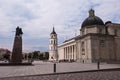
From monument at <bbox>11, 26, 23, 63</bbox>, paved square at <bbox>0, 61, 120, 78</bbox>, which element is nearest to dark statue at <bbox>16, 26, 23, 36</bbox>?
monument at <bbox>11, 26, 23, 63</bbox>

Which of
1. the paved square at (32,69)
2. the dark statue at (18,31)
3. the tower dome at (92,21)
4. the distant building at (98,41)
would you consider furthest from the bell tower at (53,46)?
the paved square at (32,69)

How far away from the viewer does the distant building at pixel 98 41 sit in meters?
57.0

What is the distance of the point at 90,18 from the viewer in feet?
211

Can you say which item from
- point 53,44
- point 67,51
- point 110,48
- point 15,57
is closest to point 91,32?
point 110,48

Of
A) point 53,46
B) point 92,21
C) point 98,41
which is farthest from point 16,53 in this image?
point 53,46

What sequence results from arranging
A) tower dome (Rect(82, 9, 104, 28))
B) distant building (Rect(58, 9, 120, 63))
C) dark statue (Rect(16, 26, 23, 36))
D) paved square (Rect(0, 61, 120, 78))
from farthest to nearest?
1. tower dome (Rect(82, 9, 104, 28))
2. distant building (Rect(58, 9, 120, 63))
3. dark statue (Rect(16, 26, 23, 36))
4. paved square (Rect(0, 61, 120, 78))

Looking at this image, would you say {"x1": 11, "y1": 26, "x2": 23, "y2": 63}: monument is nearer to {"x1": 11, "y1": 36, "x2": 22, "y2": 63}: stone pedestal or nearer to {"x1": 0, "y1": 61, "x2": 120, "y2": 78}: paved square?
{"x1": 11, "y1": 36, "x2": 22, "y2": 63}: stone pedestal

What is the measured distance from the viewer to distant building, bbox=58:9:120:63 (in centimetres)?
5700

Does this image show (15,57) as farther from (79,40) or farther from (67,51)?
(67,51)

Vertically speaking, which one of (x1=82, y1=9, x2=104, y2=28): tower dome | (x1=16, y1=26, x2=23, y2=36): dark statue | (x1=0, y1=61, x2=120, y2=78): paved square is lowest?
(x1=0, y1=61, x2=120, y2=78): paved square

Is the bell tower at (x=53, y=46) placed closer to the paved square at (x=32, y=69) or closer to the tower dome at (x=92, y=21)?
the tower dome at (x=92, y=21)

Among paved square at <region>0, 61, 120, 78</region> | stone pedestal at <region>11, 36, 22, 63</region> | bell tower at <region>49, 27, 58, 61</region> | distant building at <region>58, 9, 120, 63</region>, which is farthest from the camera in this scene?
bell tower at <region>49, 27, 58, 61</region>

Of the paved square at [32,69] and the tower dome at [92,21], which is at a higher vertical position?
the tower dome at [92,21]

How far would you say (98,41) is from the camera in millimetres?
58125
